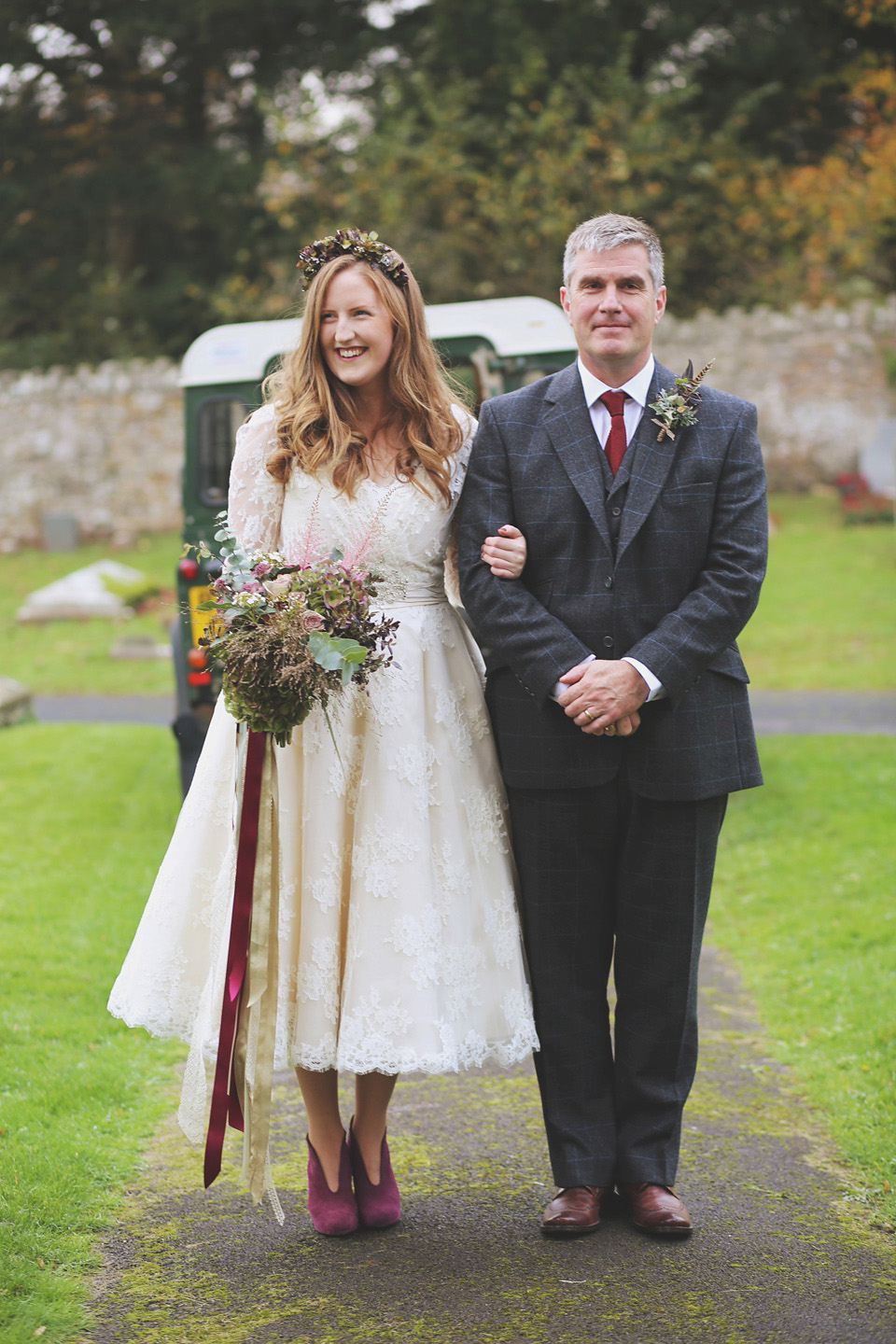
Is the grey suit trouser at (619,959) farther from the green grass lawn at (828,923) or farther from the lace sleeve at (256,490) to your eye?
the lace sleeve at (256,490)

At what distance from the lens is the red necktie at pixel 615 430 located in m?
3.20

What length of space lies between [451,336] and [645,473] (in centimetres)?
412

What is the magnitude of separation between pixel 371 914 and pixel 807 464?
53.0ft

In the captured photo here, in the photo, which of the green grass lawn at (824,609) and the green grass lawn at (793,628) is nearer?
the green grass lawn at (824,609)

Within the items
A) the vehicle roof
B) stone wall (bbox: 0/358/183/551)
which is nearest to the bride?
the vehicle roof

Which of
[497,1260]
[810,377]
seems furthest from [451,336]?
[810,377]

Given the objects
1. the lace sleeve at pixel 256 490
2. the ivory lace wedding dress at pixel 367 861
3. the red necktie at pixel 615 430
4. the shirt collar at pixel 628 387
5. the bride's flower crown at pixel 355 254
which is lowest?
the ivory lace wedding dress at pixel 367 861

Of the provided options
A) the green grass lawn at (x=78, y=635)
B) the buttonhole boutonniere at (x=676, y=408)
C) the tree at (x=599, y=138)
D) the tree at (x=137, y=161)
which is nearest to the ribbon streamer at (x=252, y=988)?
the buttonhole boutonniere at (x=676, y=408)

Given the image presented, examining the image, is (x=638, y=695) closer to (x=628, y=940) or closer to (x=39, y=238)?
(x=628, y=940)

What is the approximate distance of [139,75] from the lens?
2494 cm

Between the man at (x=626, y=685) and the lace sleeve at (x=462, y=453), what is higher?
the lace sleeve at (x=462, y=453)

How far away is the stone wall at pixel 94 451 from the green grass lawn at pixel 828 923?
41.6ft

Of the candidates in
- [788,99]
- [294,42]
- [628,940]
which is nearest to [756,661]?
[628,940]

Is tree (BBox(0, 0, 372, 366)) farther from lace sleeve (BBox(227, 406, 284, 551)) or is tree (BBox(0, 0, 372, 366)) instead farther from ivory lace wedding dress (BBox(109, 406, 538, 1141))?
ivory lace wedding dress (BBox(109, 406, 538, 1141))
